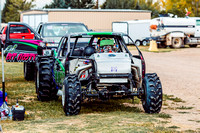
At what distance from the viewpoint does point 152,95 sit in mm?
8648

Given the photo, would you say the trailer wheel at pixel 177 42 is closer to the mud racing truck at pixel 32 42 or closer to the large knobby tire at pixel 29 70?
the mud racing truck at pixel 32 42

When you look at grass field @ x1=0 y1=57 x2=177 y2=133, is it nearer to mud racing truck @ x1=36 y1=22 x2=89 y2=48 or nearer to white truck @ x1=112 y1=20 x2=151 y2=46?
mud racing truck @ x1=36 y1=22 x2=89 y2=48

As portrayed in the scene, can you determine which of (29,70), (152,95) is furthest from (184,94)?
(29,70)

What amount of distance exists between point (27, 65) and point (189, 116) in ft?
26.5

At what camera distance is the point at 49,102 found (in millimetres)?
10828

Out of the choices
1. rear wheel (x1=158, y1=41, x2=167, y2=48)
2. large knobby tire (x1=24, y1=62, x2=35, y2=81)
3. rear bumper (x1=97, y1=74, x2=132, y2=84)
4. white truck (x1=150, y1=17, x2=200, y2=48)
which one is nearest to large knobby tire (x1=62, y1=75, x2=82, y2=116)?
rear bumper (x1=97, y1=74, x2=132, y2=84)

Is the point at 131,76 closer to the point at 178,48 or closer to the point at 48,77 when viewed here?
the point at 48,77

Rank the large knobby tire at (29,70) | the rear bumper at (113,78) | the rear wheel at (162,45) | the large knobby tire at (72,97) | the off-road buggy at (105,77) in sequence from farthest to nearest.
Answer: the rear wheel at (162,45)
the large knobby tire at (29,70)
the rear bumper at (113,78)
the off-road buggy at (105,77)
the large knobby tire at (72,97)

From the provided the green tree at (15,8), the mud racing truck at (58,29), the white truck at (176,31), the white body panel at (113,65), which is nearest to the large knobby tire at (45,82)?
the white body panel at (113,65)

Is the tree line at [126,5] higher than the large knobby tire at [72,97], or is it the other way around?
the tree line at [126,5]

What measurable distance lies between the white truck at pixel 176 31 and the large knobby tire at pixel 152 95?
32254 millimetres

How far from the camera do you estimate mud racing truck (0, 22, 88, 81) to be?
1411cm

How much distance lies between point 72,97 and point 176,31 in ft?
109

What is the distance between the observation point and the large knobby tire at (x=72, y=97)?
8.41m
